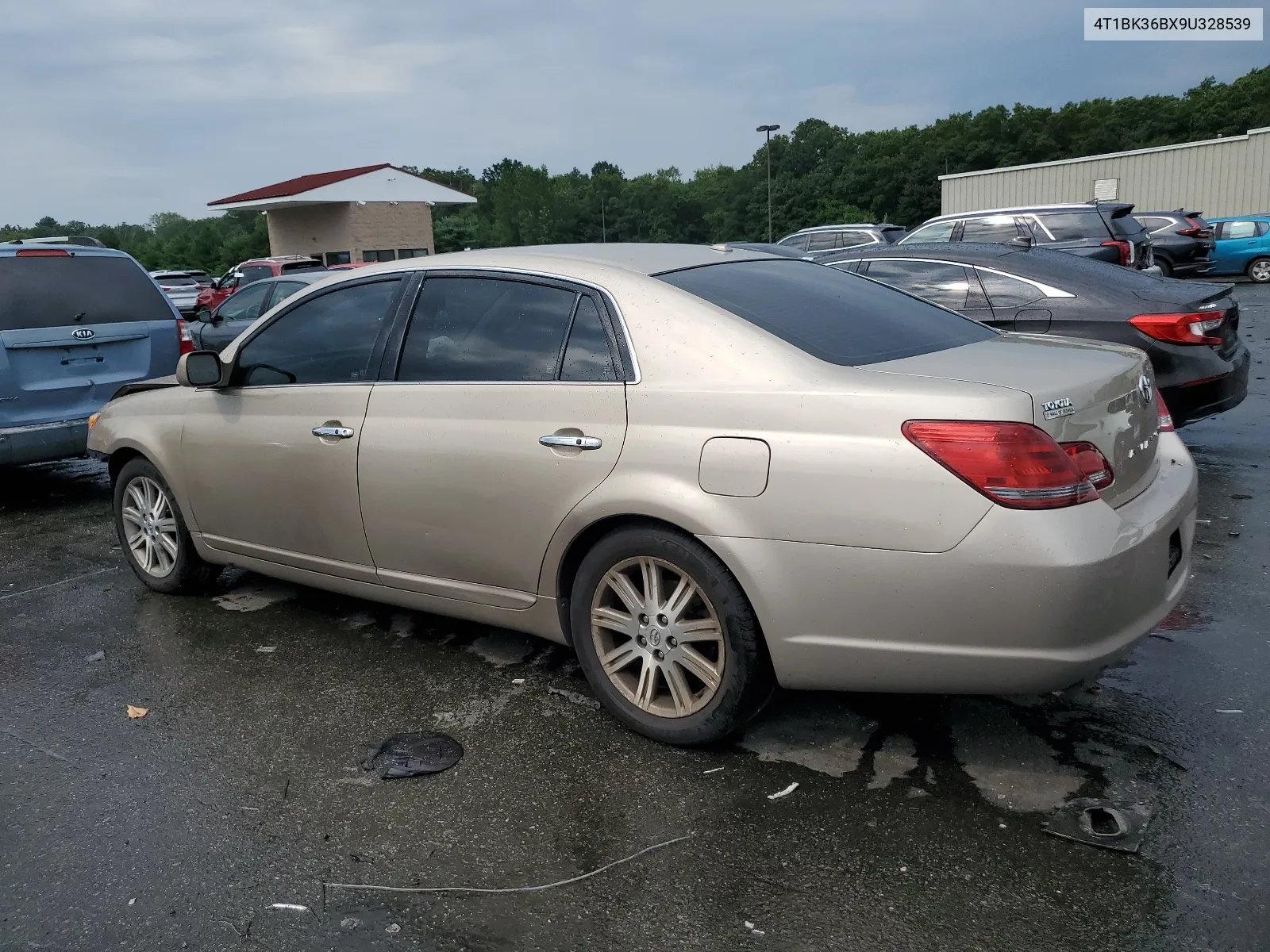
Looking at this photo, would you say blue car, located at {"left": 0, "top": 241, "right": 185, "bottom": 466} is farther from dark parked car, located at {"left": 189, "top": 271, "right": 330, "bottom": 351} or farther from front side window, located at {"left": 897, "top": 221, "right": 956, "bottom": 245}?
front side window, located at {"left": 897, "top": 221, "right": 956, "bottom": 245}

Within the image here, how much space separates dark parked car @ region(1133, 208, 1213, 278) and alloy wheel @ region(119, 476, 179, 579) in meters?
21.4

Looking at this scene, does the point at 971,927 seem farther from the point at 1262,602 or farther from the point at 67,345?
the point at 67,345

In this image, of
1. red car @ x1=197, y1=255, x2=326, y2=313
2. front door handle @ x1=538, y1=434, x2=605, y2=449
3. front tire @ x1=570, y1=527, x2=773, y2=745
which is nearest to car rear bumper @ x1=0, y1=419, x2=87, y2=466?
front door handle @ x1=538, y1=434, x2=605, y2=449

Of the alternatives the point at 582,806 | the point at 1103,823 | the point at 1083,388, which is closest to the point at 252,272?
the point at 582,806

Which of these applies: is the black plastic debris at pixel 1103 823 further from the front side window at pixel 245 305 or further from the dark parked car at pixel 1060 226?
the dark parked car at pixel 1060 226

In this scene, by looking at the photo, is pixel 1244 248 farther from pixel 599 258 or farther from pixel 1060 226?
pixel 599 258

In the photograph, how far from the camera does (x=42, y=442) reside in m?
7.16

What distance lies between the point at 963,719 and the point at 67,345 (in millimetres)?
6554

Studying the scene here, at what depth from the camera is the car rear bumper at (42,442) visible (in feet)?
23.1

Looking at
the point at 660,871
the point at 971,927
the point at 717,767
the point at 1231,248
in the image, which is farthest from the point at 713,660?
the point at 1231,248

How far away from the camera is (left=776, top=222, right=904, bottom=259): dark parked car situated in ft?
70.9

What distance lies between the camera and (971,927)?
2.54 m

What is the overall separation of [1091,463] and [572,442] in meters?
1.60

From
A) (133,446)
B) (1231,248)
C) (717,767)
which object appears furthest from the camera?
(1231,248)
